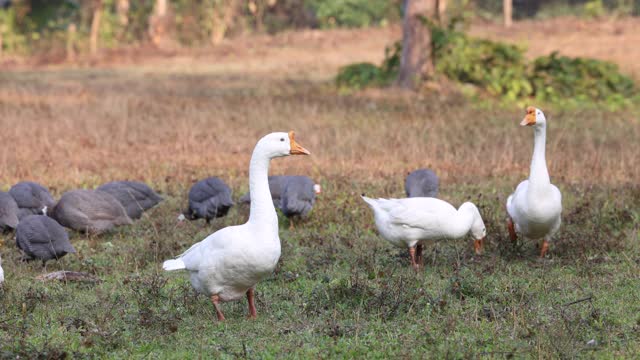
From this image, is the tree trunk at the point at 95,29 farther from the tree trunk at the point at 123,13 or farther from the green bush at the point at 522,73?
the green bush at the point at 522,73

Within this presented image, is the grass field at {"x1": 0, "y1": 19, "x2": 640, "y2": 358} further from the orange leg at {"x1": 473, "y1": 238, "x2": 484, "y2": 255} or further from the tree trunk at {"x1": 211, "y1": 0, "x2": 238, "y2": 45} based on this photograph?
the tree trunk at {"x1": 211, "y1": 0, "x2": 238, "y2": 45}

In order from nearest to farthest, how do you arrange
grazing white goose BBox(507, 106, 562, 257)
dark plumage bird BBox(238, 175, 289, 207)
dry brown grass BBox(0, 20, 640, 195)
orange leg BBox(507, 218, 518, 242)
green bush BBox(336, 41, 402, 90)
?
grazing white goose BBox(507, 106, 562, 257) < orange leg BBox(507, 218, 518, 242) < dark plumage bird BBox(238, 175, 289, 207) < dry brown grass BBox(0, 20, 640, 195) < green bush BBox(336, 41, 402, 90)

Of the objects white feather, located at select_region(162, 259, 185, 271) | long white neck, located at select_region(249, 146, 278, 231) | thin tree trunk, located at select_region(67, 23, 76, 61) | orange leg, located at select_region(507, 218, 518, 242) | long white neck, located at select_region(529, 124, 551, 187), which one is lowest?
thin tree trunk, located at select_region(67, 23, 76, 61)

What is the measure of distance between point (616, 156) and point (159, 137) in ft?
21.2

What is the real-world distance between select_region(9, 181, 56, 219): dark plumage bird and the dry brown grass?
1720 mm

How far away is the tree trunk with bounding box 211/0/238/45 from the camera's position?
3247 centimetres

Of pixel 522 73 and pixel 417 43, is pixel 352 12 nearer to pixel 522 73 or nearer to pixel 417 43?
pixel 417 43

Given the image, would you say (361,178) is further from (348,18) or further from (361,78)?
(348,18)

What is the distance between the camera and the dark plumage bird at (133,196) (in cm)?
926

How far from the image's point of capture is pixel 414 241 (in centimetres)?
756

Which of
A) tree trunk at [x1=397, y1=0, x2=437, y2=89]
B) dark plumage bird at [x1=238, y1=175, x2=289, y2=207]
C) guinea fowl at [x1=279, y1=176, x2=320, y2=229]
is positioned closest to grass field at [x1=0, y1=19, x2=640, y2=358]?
guinea fowl at [x1=279, y1=176, x2=320, y2=229]

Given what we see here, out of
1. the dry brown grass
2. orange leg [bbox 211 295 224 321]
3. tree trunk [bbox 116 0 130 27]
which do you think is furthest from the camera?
tree trunk [bbox 116 0 130 27]

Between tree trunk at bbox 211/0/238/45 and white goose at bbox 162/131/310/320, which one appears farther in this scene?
tree trunk at bbox 211/0/238/45

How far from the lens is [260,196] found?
235 inches
